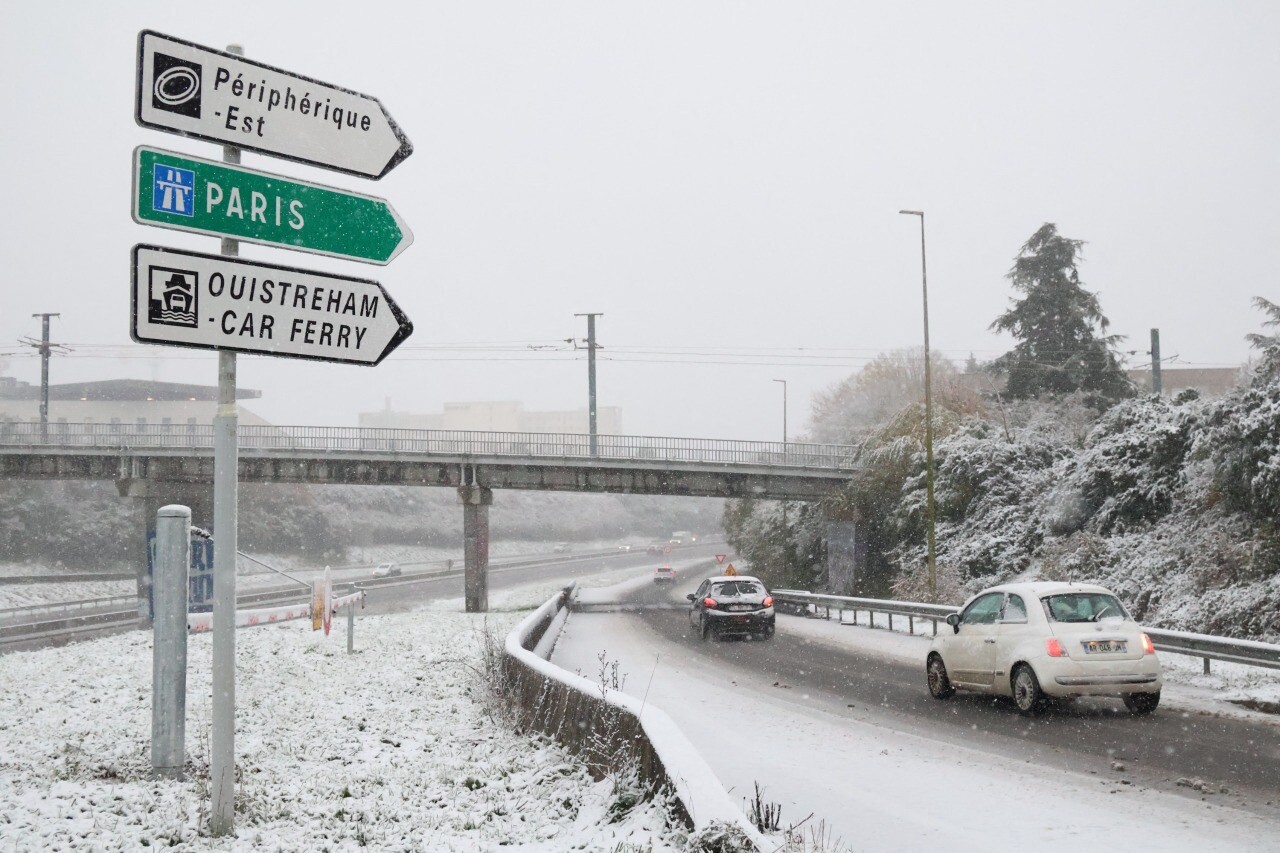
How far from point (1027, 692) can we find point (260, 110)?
10.7m

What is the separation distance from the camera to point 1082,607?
1260cm

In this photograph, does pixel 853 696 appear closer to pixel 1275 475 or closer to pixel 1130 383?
pixel 1275 475

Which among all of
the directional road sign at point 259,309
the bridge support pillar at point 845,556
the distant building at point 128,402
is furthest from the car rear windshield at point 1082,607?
the distant building at point 128,402

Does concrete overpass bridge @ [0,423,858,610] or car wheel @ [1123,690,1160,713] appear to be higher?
concrete overpass bridge @ [0,423,858,610]

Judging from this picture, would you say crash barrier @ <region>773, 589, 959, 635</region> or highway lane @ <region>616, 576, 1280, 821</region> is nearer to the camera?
highway lane @ <region>616, 576, 1280, 821</region>

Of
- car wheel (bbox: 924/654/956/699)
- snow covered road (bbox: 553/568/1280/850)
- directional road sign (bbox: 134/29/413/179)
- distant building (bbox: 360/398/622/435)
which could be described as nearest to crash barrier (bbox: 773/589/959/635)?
car wheel (bbox: 924/654/956/699)

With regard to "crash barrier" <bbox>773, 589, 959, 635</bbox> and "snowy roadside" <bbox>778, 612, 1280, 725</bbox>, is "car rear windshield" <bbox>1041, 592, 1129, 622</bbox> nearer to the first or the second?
"snowy roadside" <bbox>778, 612, 1280, 725</bbox>

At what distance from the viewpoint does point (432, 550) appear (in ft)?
303

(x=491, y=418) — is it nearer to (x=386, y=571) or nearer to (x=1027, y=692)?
(x=386, y=571)

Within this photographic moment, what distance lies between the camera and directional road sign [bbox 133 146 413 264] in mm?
5820

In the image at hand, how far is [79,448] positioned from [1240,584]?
158 ft

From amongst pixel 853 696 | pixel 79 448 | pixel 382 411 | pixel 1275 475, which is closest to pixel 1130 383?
pixel 1275 475

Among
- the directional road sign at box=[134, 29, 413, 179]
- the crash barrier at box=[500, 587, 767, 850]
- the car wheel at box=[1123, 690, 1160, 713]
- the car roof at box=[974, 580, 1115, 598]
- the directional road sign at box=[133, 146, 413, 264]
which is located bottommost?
the car wheel at box=[1123, 690, 1160, 713]

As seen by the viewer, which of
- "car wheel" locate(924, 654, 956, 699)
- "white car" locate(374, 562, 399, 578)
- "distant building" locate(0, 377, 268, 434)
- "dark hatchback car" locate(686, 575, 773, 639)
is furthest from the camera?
"distant building" locate(0, 377, 268, 434)
